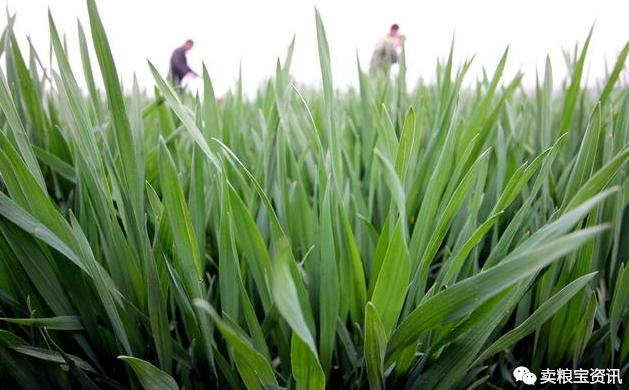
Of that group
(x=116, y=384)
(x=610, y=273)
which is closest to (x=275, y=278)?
(x=116, y=384)

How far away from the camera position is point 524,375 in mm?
387

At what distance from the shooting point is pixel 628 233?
44cm

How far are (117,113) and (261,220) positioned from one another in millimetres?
180

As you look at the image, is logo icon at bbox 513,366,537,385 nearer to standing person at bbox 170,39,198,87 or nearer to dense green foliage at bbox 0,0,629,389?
dense green foliage at bbox 0,0,629,389

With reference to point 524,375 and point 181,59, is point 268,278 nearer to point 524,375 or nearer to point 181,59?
point 524,375

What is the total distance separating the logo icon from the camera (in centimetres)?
39

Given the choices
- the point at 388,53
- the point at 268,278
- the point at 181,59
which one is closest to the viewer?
the point at 268,278

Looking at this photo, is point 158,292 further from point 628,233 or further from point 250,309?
point 628,233

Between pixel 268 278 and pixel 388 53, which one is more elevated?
pixel 388 53

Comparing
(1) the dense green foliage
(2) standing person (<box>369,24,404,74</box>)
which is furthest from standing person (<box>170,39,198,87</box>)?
(1) the dense green foliage

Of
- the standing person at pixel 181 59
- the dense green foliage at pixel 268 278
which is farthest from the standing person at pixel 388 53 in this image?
the standing person at pixel 181 59

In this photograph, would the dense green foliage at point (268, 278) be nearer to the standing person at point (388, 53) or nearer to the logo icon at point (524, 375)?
the logo icon at point (524, 375)

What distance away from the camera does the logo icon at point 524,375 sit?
1.27 ft

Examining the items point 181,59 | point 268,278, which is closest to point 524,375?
point 268,278
